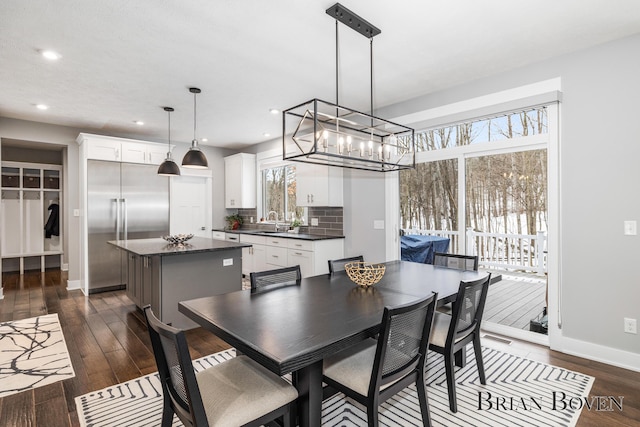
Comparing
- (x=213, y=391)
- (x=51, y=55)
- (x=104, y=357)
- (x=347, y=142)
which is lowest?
(x=104, y=357)

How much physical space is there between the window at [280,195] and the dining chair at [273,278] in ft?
11.2

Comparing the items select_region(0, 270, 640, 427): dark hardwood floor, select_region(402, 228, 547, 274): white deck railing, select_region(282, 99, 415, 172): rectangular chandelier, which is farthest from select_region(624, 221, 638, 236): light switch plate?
select_region(282, 99, 415, 172): rectangular chandelier

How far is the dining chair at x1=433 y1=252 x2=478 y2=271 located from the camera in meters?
3.06

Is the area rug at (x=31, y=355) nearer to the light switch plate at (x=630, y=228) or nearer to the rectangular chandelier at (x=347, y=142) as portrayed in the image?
the rectangular chandelier at (x=347, y=142)

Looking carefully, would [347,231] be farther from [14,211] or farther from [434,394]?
[14,211]

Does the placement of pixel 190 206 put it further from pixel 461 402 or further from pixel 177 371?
pixel 461 402

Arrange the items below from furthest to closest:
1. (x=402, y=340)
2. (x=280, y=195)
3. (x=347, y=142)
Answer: (x=280, y=195) → (x=347, y=142) → (x=402, y=340)

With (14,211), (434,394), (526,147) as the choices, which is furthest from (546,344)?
(14,211)

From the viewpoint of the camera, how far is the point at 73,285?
18.2 feet

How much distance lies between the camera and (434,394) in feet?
7.66

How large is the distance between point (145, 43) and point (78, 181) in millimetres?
3856

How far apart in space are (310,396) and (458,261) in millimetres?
2163

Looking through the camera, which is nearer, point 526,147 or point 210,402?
point 210,402

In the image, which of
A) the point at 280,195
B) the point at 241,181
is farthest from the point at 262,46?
the point at 241,181
